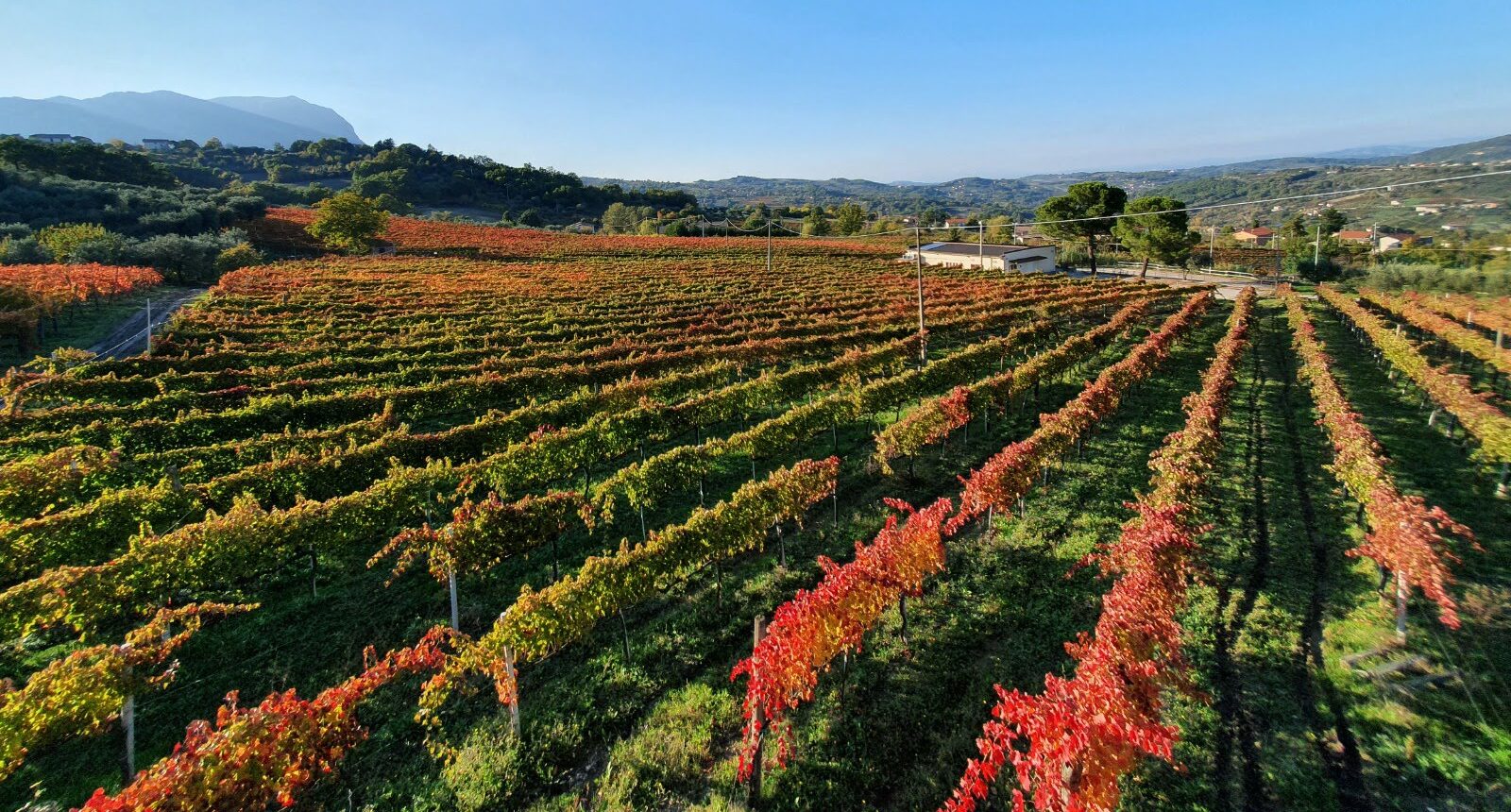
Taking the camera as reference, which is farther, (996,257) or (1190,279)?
(996,257)

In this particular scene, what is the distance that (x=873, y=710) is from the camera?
26.6ft

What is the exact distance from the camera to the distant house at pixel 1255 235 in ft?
357

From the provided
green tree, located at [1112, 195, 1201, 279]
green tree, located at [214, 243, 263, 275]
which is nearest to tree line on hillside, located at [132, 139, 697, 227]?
green tree, located at [214, 243, 263, 275]

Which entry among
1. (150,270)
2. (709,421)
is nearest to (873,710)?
(709,421)

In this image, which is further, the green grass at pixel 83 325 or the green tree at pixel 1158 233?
the green tree at pixel 1158 233

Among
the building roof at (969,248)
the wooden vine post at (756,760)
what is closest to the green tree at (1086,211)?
the building roof at (969,248)

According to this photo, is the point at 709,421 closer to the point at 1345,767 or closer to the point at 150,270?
the point at 1345,767

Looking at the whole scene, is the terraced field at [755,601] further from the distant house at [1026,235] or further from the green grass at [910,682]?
the distant house at [1026,235]

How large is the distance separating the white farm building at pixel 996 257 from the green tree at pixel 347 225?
71702 mm

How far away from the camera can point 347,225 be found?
7275 cm

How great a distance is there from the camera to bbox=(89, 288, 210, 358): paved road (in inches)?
1196

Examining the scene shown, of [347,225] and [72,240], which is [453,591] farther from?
[347,225]

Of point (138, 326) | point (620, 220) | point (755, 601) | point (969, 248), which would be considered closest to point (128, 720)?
point (755, 601)

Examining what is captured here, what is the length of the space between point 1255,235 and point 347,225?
15773 centimetres
